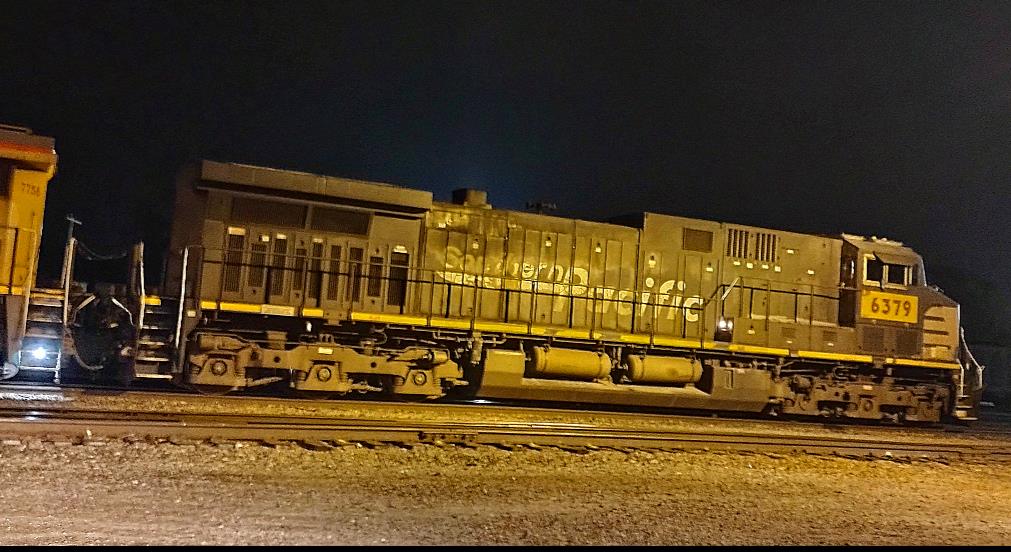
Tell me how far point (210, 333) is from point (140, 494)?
519 centimetres

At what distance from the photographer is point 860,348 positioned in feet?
49.3

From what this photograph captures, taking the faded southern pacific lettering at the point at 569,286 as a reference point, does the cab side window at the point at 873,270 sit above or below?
above

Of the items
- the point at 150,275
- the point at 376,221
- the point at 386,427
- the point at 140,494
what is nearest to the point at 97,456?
the point at 140,494

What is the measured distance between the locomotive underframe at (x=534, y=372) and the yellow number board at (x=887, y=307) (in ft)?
3.03

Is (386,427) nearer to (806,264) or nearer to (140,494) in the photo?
(140,494)

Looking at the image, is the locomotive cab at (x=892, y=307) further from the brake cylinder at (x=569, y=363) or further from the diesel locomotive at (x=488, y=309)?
the brake cylinder at (x=569, y=363)

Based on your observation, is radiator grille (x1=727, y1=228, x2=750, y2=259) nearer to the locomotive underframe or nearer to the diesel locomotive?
the diesel locomotive

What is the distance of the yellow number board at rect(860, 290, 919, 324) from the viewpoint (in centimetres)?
1512

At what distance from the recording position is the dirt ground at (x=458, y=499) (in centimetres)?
583

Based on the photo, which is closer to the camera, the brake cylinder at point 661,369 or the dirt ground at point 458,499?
the dirt ground at point 458,499

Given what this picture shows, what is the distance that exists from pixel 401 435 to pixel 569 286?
5198mm

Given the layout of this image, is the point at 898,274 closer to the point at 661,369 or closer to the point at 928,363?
the point at 928,363

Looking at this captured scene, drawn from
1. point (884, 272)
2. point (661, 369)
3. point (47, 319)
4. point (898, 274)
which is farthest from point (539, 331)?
point (898, 274)

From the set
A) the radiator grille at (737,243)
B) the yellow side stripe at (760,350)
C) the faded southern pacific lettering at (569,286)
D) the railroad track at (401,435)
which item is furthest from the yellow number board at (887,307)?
the railroad track at (401,435)
